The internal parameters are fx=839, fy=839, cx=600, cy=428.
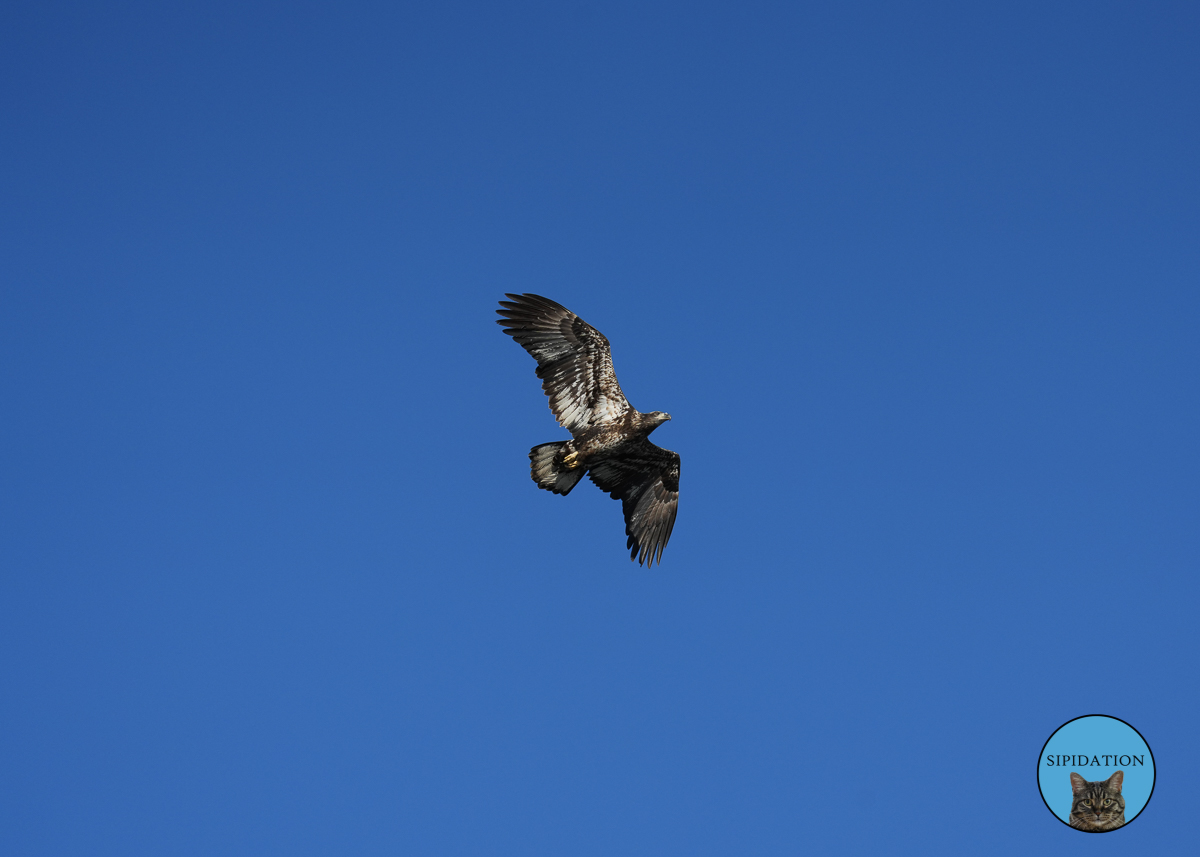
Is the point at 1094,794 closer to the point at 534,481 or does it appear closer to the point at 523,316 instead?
the point at 534,481

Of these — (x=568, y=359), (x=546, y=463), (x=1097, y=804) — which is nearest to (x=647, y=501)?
(x=546, y=463)

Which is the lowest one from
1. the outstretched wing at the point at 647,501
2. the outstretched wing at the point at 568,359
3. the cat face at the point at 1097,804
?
the cat face at the point at 1097,804

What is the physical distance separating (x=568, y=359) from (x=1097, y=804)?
988cm

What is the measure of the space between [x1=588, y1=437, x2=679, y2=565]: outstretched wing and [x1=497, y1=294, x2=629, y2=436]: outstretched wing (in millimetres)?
1353

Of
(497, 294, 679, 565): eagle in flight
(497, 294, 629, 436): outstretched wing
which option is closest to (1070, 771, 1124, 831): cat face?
(497, 294, 679, 565): eagle in flight

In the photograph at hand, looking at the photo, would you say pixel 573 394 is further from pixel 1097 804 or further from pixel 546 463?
pixel 1097 804

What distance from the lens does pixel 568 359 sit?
12680mm

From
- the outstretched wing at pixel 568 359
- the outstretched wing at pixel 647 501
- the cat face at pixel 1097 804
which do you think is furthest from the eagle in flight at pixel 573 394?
the cat face at pixel 1097 804

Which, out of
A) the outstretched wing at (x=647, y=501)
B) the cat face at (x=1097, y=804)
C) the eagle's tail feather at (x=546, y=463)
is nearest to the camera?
the cat face at (x=1097, y=804)

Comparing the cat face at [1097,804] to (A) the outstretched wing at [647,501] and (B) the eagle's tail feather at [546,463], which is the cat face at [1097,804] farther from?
(B) the eagle's tail feather at [546,463]

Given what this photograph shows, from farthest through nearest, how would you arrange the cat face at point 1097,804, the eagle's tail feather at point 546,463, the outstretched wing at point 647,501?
the outstretched wing at point 647,501
the eagle's tail feather at point 546,463
the cat face at point 1097,804

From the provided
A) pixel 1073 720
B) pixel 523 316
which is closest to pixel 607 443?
pixel 523 316

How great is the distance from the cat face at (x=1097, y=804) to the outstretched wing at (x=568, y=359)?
850cm

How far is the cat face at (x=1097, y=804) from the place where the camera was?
38.9 ft
